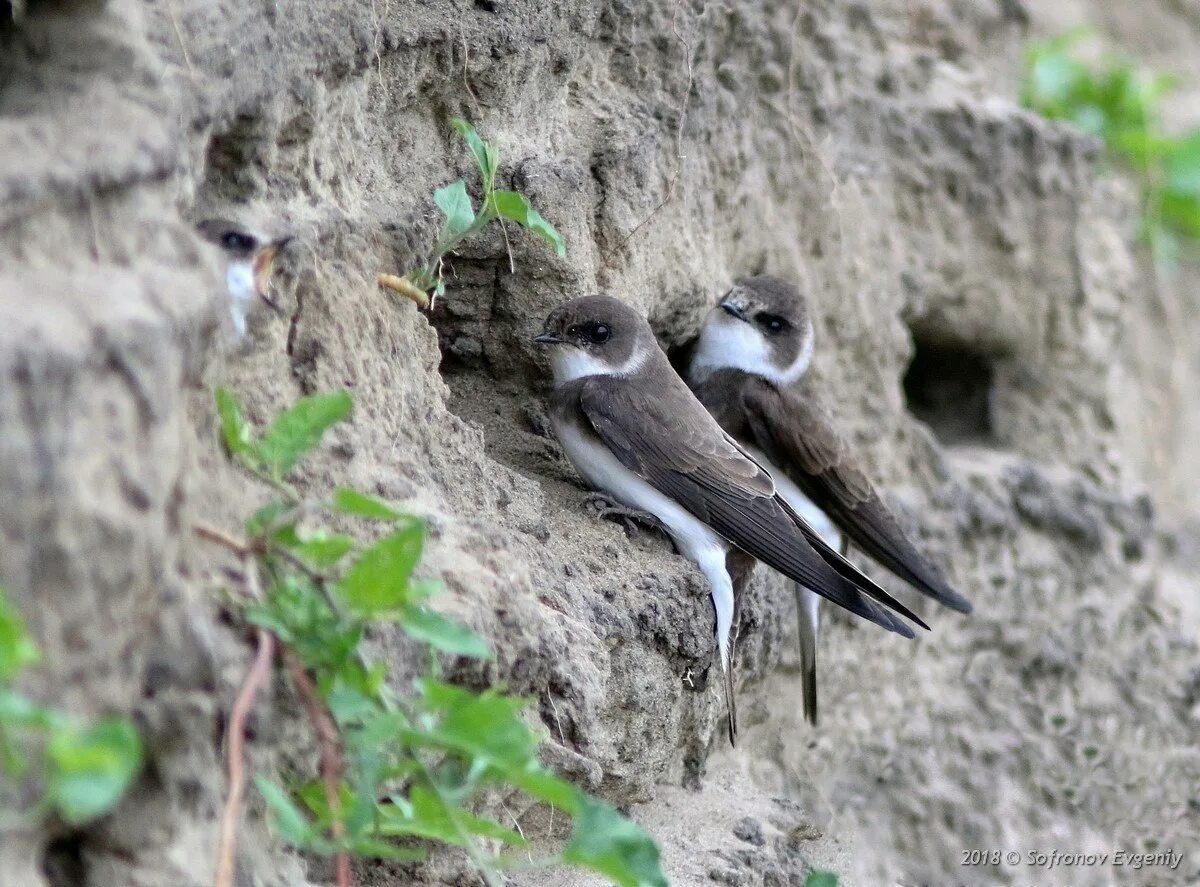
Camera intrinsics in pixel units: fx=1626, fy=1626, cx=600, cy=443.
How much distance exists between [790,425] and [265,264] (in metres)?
1.87

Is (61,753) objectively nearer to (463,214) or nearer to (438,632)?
(438,632)

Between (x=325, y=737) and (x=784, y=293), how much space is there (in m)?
2.36

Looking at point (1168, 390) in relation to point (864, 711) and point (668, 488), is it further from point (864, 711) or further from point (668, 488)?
Answer: point (668, 488)

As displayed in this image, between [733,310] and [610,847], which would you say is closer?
[610,847]

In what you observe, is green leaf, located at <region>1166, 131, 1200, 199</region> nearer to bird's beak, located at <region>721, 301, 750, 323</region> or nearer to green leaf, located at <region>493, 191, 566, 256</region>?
bird's beak, located at <region>721, 301, 750, 323</region>

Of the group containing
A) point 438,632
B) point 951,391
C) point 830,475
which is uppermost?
point 438,632

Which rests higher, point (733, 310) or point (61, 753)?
point (61, 753)

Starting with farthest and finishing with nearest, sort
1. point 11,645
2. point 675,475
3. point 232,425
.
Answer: point 675,475
point 232,425
point 11,645

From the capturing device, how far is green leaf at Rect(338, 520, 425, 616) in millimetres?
1815

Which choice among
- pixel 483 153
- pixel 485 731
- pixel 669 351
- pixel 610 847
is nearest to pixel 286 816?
pixel 485 731

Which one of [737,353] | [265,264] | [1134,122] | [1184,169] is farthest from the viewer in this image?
[1184,169]

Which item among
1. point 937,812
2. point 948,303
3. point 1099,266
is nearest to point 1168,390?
point 1099,266

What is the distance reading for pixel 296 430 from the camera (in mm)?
1990

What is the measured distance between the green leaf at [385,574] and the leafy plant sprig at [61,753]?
1.14 feet
